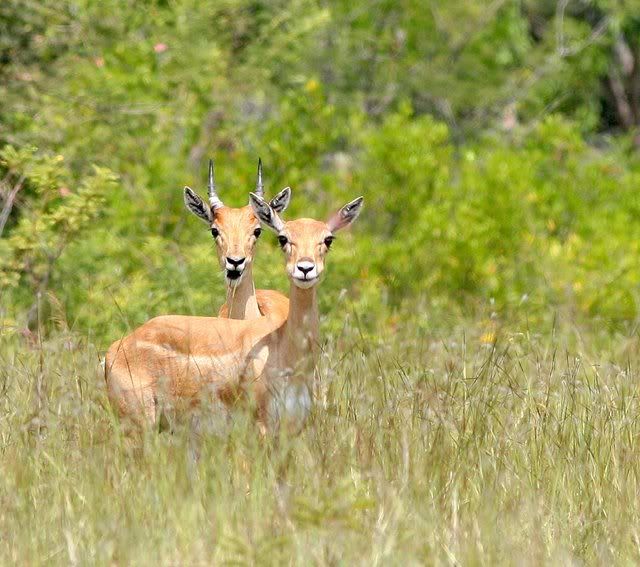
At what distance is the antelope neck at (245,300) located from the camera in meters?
8.76

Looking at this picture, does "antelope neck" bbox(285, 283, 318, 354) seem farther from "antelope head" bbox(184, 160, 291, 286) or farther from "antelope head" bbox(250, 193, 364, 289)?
"antelope head" bbox(184, 160, 291, 286)

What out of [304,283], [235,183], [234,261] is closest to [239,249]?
[234,261]

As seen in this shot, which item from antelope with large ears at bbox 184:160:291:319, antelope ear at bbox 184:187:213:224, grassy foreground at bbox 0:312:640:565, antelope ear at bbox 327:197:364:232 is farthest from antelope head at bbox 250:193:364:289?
antelope ear at bbox 184:187:213:224

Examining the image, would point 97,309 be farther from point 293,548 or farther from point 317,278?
point 293,548

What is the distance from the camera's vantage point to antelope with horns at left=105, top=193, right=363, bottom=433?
22.6 ft

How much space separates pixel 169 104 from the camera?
39.3 feet

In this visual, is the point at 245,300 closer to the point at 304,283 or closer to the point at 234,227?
the point at 234,227

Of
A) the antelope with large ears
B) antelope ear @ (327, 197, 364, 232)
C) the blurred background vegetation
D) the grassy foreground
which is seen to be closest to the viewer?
the grassy foreground

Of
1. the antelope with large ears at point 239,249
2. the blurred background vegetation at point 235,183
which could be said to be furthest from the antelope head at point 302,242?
the blurred background vegetation at point 235,183

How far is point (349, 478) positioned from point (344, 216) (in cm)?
259

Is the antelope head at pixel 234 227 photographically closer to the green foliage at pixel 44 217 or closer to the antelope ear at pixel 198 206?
the antelope ear at pixel 198 206

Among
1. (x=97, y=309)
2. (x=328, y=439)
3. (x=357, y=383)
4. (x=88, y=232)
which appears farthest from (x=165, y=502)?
(x=88, y=232)

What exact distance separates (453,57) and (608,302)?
7503 millimetres

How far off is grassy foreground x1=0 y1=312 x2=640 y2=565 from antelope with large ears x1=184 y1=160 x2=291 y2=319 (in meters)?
1.43
